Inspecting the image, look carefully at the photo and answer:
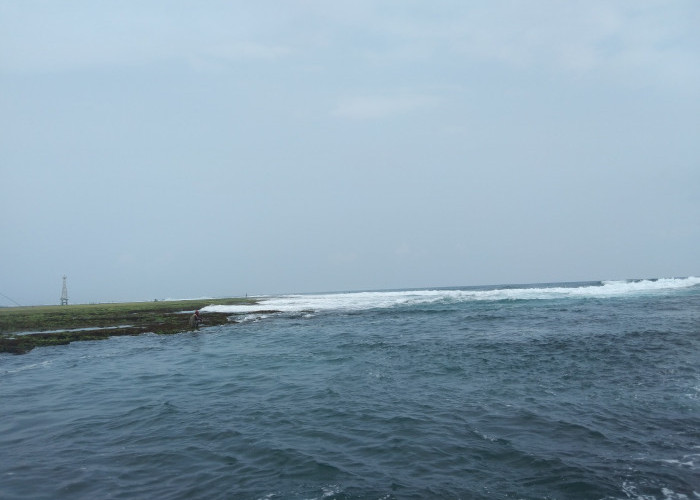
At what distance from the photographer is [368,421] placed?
1195 cm

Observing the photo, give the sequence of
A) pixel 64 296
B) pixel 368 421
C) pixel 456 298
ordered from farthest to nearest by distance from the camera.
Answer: pixel 64 296 < pixel 456 298 < pixel 368 421

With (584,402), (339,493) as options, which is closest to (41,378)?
(339,493)

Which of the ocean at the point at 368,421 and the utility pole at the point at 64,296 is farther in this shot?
the utility pole at the point at 64,296

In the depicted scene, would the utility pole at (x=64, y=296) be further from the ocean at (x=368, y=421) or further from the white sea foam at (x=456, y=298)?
the ocean at (x=368, y=421)

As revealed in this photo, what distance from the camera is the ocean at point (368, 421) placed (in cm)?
830

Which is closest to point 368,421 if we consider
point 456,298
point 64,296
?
point 456,298

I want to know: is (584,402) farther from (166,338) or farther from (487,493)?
(166,338)

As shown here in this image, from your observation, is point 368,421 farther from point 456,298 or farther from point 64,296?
point 64,296

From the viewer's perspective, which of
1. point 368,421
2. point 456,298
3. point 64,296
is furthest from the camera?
point 64,296

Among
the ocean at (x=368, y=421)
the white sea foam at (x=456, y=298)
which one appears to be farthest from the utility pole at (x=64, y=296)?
the ocean at (x=368, y=421)

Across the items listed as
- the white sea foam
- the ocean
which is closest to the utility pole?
the white sea foam

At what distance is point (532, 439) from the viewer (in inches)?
400

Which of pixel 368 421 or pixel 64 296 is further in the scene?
pixel 64 296

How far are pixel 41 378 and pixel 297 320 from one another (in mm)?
23401
